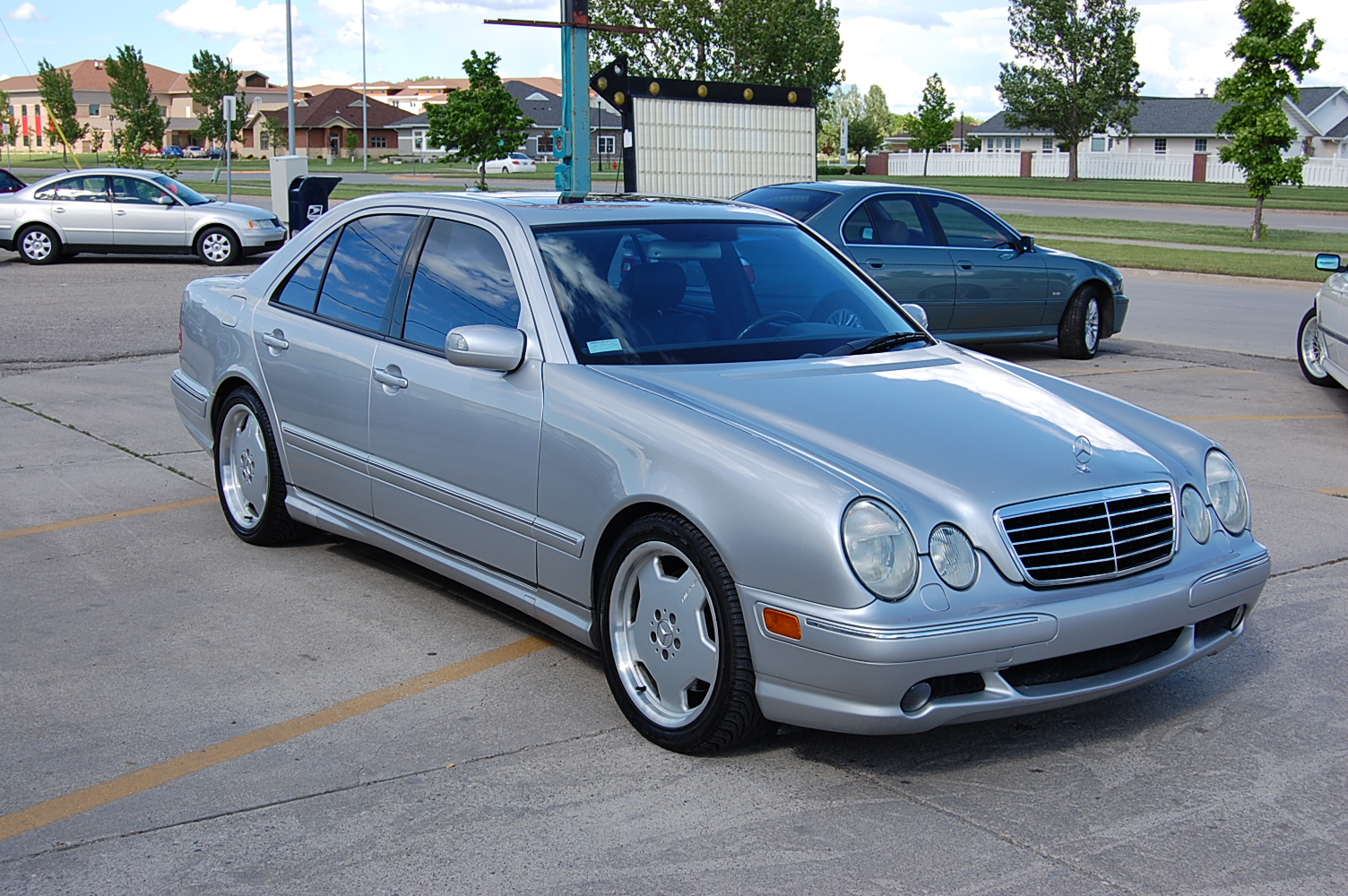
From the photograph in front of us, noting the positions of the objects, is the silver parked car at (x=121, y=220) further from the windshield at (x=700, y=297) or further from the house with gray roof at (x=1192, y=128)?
the house with gray roof at (x=1192, y=128)

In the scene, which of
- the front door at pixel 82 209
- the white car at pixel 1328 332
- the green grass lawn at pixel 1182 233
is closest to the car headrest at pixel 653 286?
the white car at pixel 1328 332

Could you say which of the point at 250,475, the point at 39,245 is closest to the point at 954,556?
the point at 250,475

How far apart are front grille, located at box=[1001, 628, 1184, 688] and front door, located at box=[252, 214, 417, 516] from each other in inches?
105

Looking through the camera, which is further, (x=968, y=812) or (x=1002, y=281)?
(x=1002, y=281)

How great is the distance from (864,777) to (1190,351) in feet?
33.4

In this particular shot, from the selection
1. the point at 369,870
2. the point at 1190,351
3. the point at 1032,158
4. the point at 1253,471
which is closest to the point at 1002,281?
the point at 1190,351

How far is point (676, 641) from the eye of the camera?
396 centimetres

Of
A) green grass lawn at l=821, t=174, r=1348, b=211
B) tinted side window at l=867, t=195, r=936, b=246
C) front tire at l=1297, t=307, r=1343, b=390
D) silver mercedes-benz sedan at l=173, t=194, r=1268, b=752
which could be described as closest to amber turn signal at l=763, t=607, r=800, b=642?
silver mercedes-benz sedan at l=173, t=194, r=1268, b=752

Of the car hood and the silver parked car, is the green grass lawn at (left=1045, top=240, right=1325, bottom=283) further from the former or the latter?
the car hood

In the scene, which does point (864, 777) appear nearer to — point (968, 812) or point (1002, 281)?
point (968, 812)

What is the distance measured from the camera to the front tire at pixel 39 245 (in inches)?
848

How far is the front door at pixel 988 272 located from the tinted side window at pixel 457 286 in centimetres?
734

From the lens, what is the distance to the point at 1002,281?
12.0 m

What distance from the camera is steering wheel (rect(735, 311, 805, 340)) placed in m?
4.88
